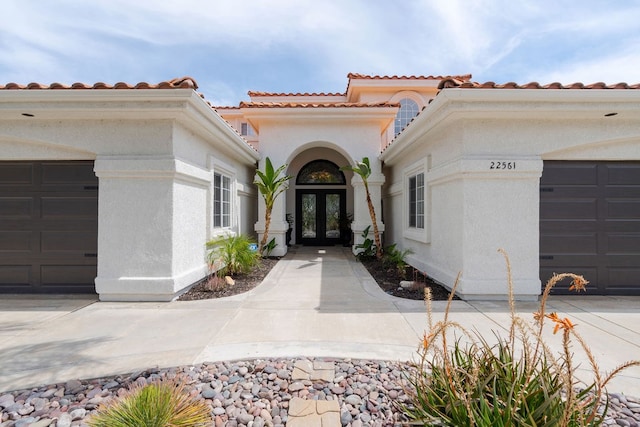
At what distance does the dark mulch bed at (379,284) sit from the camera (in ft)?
20.6

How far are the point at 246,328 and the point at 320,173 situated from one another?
11341 mm

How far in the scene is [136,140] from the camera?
6016 mm

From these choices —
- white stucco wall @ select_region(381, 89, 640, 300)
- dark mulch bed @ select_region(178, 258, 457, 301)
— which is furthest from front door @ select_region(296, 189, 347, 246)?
white stucco wall @ select_region(381, 89, 640, 300)

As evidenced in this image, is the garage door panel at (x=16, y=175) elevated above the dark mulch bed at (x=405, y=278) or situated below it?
above

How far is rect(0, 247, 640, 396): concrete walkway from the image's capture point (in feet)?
11.7

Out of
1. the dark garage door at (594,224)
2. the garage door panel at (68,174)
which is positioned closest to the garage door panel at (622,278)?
the dark garage door at (594,224)

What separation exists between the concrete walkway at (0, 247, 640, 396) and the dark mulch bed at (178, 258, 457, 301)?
1.22 feet

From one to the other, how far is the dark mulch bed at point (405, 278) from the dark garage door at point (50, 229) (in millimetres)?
6239

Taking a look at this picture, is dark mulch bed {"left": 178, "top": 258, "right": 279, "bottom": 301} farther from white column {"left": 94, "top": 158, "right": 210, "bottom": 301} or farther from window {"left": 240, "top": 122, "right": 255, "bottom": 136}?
window {"left": 240, "top": 122, "right": 255, "bottom": 136}

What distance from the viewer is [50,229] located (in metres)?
6.30

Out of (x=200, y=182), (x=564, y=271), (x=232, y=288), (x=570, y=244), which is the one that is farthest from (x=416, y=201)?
(x=200, y=182)

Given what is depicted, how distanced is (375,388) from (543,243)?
529 centimetres

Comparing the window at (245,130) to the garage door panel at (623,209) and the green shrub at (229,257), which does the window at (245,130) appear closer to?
the green shrub at (229,257)

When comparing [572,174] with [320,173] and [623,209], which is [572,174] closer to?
[623,209]
